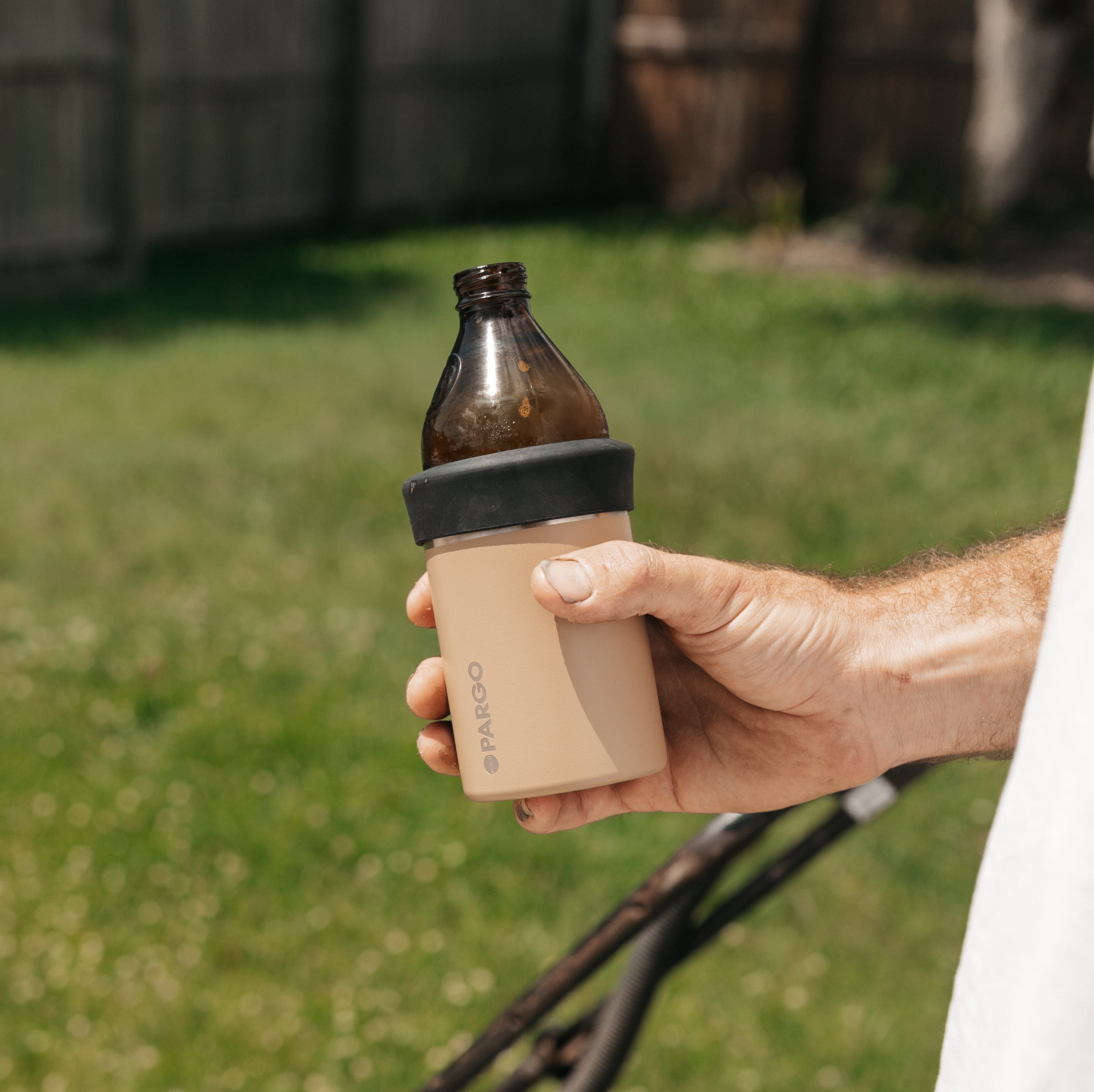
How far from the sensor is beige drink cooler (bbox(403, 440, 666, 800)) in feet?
3.84

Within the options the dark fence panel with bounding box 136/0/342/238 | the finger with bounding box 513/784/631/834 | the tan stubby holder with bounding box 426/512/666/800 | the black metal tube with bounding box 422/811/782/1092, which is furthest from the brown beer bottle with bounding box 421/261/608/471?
the dark fence panel with bounding box 136/0/342/238

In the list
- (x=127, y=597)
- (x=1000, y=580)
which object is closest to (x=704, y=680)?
(x=1000, y=580)

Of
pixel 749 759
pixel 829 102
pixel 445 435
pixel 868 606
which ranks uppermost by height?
pixel 445 435

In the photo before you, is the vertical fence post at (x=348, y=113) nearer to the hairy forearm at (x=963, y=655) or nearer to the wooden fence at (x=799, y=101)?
the wooden fence at (x=799, y=101)

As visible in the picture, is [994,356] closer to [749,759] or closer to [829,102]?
[829,102]

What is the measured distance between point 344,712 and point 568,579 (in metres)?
2.99

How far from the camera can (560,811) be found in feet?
4.65

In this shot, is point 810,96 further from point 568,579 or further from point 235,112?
point 568,579

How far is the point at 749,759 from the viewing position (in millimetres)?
1523

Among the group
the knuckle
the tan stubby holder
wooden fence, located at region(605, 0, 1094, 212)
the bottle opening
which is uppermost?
the bottle opening

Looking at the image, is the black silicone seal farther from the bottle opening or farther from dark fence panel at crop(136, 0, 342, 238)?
dark fence panel at crop(136, 0, 342, 238)

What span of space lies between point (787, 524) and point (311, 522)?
189 cm

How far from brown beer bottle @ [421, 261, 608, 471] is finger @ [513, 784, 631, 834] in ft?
1.25

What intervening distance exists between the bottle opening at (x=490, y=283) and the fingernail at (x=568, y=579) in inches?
10.3
